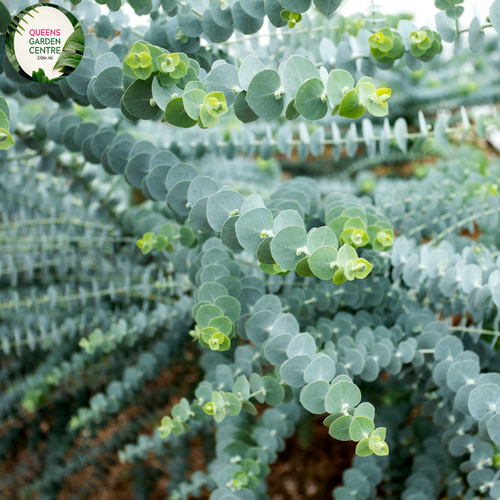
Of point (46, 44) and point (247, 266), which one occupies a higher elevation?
point (46, 44)

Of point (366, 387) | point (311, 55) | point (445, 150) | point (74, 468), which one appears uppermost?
point (311, 55)

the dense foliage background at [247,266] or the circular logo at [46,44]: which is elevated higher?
the circular logo at [46,44]

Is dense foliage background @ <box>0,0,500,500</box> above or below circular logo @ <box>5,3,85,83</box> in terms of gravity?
below

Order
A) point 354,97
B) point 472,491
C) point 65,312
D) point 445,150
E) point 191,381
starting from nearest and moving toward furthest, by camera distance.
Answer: point 354,97 < point 472,491 < point 65,312 < point 191,381 < point 445,150

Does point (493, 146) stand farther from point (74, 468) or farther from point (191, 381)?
point (74, 468)

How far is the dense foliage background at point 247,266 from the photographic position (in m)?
0.28

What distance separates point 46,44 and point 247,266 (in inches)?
10.5

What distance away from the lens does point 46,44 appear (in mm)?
322

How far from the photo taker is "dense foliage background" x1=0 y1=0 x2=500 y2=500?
0.28 metres

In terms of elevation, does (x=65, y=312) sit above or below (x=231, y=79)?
below

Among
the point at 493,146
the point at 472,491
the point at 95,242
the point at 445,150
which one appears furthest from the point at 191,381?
the point at 493,146

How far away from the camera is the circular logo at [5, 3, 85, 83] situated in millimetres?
313

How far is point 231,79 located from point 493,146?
1506 millimetres

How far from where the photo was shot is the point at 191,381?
29.1 inches
